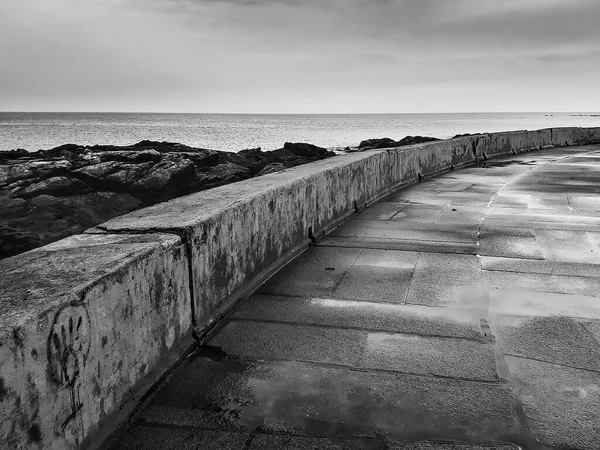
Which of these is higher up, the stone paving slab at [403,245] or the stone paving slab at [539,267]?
the stone paving slab at [403,245]

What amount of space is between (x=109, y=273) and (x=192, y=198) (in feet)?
6.69

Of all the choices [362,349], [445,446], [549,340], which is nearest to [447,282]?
[549,340]

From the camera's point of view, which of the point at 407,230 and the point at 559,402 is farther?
the point at 407,230

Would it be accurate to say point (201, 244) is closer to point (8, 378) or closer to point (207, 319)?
point (207, 319)

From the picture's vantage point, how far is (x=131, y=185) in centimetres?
1897

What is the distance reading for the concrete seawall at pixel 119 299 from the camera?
2119mm

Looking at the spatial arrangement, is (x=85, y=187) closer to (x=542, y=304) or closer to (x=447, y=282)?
(x=447, y=282)

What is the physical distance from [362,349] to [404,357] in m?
0.25

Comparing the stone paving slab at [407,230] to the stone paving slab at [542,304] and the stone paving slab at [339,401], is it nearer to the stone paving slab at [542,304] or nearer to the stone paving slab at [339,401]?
the stone paving slab at [542,304]

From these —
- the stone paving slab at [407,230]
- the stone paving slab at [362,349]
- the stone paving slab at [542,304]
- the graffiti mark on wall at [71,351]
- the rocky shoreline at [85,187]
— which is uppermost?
the graffiti mark on wall at [71,351]

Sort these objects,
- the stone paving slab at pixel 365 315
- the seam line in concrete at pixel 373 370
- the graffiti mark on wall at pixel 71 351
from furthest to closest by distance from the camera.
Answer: the stone paving slab at pixel 365 315, the seam line in concrete at pixel 373 370, the graffiti mark on wall at pixel 71 351

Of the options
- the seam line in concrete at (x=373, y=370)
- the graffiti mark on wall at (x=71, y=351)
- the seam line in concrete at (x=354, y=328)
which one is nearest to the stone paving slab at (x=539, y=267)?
the seam line in concrete at (x=354, y=328)

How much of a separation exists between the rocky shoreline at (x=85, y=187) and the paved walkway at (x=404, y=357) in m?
11.5

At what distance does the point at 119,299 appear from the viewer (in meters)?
2.71
